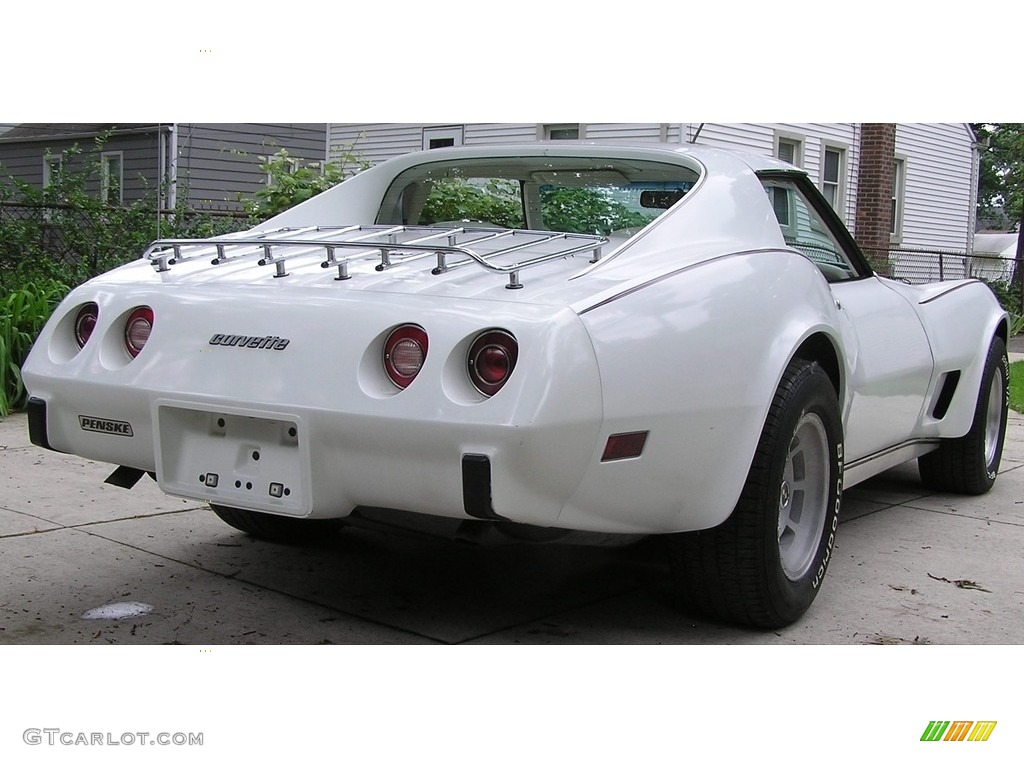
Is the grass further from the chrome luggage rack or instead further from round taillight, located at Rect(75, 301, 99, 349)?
round taillight, located at Rect(75, 301, 99, 349)

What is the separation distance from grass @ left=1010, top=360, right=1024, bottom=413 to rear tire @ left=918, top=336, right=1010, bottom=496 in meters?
3.30

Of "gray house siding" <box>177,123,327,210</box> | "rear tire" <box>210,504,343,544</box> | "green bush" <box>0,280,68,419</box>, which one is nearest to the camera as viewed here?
"rear tire" <box>210,504,343,544</box>

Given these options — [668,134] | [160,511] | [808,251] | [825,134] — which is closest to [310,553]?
[160,511]

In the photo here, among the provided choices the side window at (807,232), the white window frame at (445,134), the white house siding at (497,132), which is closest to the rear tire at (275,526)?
the side window at (807,232)

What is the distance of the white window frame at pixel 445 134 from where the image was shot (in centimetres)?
1496

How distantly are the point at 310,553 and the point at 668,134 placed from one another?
928cm

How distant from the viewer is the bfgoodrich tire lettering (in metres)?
3.18

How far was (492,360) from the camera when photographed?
8.91 ft

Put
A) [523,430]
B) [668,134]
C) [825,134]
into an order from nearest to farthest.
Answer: [523,430] → [668,134] → [825,134]

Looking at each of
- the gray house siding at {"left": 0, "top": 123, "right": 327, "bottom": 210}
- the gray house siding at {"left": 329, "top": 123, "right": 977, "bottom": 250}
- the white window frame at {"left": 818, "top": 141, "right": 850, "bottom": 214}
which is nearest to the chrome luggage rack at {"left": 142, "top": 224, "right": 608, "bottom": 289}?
the gray house siding at {"left": 329, "top": 123, "right": 977, "bottom": 250}

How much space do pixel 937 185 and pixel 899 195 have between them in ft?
5.55

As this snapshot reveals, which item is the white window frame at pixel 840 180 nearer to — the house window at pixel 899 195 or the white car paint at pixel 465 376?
the house window at pixel 899 195

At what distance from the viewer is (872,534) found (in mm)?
4684
